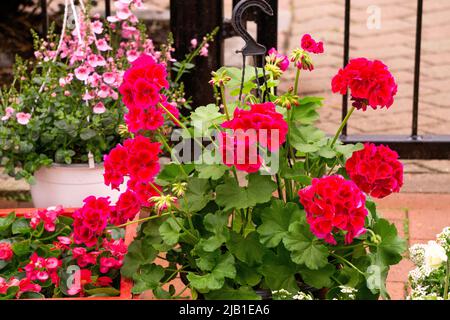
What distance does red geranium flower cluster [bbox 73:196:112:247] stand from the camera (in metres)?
2.33

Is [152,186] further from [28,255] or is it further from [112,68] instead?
[112,68]

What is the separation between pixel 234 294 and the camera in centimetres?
220

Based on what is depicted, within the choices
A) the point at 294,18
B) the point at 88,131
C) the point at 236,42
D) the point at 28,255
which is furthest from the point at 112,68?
the point at 294,18

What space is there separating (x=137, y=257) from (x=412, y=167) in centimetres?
191

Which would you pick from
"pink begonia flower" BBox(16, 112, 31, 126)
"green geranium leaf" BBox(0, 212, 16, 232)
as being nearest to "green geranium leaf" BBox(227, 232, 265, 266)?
"green geranium leaf" BBox(0, 212, 16, 232)

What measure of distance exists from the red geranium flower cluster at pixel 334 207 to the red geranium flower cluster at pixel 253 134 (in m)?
0.12

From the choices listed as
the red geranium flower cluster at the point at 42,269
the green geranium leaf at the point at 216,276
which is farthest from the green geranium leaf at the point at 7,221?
the green geranium leaf at the point at 216,276

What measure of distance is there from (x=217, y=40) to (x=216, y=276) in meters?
1.53

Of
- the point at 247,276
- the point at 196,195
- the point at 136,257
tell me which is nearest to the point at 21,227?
the point at 136,257

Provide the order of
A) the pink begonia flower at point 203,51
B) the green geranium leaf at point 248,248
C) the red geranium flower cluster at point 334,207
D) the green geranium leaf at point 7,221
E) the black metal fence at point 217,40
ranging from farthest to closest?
the black metal fence at point 217,40
the pink begonia flower at point 203,51
the green geranium leaf at point 7,221
the green geranium leaf at point 248,248
the red geranium flower cluster at point 334,207

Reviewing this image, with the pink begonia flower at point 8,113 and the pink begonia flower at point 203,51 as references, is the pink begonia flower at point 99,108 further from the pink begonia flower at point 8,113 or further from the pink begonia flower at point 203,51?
the pink begonia flower at point 203,51

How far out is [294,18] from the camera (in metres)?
5.96

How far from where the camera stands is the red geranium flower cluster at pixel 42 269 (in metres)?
2.52

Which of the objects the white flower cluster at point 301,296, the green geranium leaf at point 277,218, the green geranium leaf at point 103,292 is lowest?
the green geranium leaf at point 103,292
